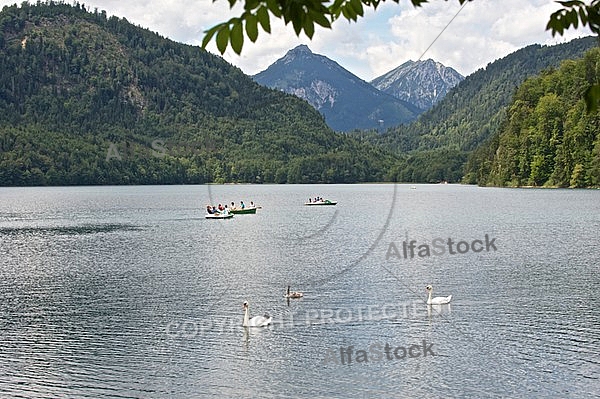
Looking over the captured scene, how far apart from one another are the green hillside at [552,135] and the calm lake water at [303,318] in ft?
276

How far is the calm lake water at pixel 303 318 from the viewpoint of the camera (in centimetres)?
2225

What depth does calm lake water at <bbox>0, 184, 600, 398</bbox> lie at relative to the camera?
22.2 meters

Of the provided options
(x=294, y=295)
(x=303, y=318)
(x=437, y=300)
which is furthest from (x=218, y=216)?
(x=303, y=318)

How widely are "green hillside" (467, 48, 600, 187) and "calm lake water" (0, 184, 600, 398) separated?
276 feet

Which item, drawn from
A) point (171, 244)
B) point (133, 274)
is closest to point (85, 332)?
point (133, 274)

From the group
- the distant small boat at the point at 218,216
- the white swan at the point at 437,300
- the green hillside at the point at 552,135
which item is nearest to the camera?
the white swan at the point at 437,300

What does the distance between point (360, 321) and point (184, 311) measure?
802 centimetres
